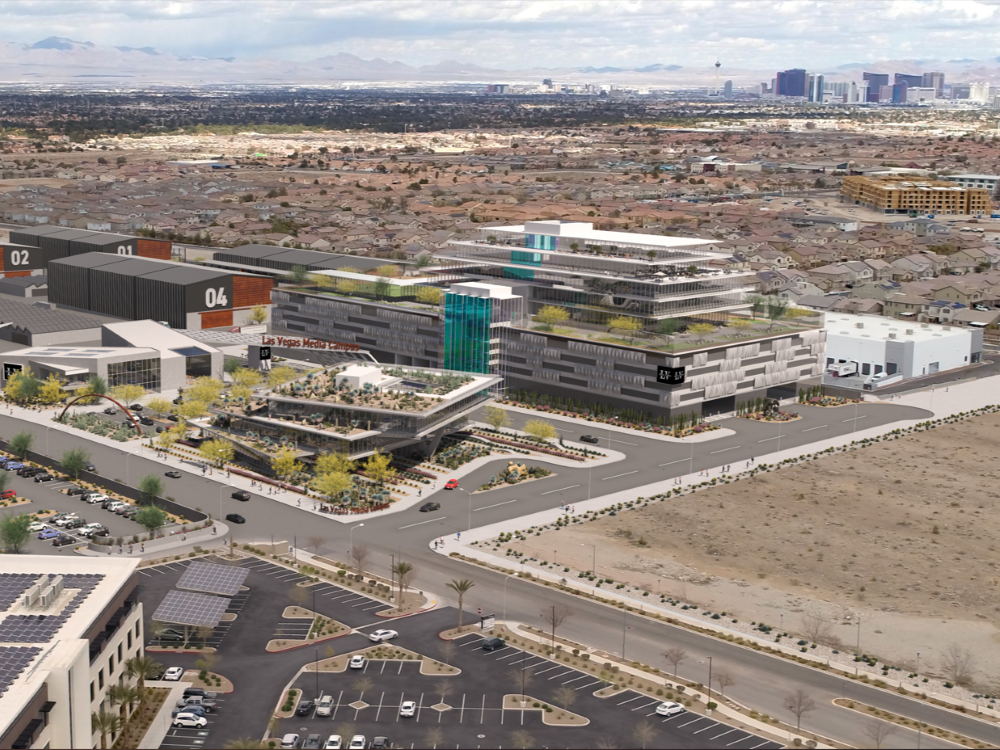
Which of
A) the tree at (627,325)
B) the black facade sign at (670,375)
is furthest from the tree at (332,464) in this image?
the tree at (627,325)

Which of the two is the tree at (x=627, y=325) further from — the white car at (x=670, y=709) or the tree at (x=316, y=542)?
the white car at (x=670, y=709)

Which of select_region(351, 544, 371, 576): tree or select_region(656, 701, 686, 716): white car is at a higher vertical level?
select_region(351, 544, 371, 576): tree

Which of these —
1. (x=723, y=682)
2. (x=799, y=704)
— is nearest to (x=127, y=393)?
(x=723, y=682)

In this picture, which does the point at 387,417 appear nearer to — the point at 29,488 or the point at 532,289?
the point at 29,488

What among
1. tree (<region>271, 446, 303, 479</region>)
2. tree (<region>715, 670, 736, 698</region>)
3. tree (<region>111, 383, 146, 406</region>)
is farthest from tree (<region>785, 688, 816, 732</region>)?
tree (<region>111, 383, 146, 406</region>)

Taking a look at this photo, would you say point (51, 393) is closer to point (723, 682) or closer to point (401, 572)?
point (401, 572)

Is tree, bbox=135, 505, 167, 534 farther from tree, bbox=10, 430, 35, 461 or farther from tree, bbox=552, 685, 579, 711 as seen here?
tree, bbox=552, 685, 579, 711
